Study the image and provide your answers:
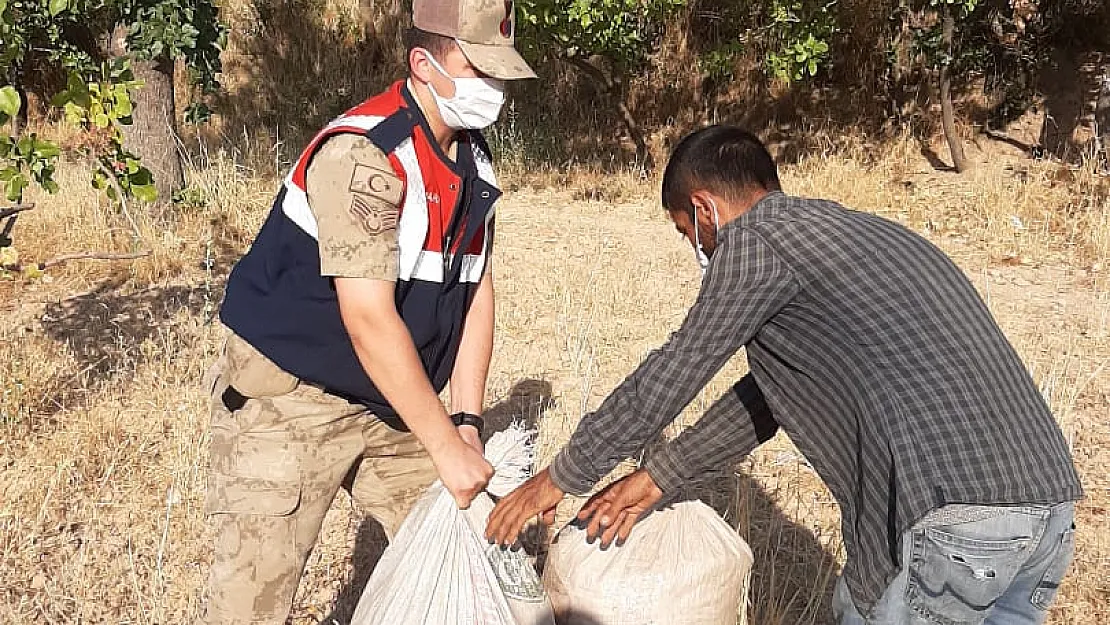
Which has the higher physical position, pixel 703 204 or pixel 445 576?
pixel 703 204

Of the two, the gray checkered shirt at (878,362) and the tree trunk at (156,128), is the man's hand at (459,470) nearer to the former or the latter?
the gray checkered shirt at (878,362)

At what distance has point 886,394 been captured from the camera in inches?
68.7

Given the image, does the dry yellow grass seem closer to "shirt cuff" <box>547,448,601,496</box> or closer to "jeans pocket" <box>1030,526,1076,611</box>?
"jeans pocket" <box>1030,526,1076,611</box>

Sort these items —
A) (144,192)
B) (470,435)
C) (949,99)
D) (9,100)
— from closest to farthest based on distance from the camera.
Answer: (470,435) < (9,100) < (144,192) < (949,99)

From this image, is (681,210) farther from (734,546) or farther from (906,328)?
(734,546)

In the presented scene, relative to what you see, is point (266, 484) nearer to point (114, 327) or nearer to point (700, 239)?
point (700, 239)

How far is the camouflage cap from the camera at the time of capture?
1.89 meters

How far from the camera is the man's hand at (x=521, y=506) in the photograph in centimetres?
203

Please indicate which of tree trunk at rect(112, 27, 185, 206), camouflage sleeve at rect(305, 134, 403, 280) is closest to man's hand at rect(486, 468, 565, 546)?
camouflage sleeve at rect(305, 134, 403, 280)

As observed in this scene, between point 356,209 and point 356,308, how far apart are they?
18cm

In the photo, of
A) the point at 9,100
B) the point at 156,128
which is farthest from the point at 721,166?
the point at 156,128

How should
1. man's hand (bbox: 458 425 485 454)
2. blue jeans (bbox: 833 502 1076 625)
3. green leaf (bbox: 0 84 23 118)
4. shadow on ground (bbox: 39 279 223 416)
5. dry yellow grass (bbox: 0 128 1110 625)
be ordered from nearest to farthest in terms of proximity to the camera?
1. blue jeans (bbox: 833 502 1076 625)
2. man's hand (bbox: 458 425 485 454)
3. green leaf (bbox: 0 84 23 118)
4. dry yellow grass (bbox: 0 128 1110 625)
5. shadow on ground (bbox: 39 279 223 416)

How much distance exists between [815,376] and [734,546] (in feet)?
2.10

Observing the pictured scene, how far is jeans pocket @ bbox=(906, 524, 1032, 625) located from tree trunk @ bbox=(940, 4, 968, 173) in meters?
6.33
